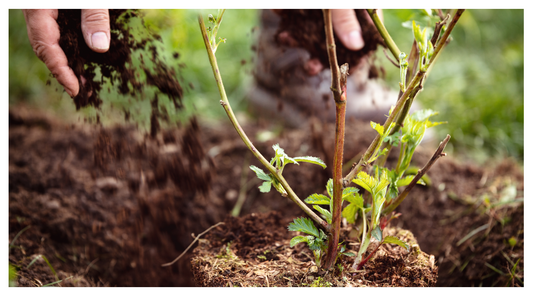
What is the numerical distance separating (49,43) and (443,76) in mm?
2901

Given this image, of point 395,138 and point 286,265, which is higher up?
point 395,138

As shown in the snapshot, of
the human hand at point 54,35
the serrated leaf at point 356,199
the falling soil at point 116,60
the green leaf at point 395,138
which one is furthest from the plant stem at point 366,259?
the human hand at point 54,35

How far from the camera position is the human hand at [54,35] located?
106 cm

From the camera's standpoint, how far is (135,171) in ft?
5.90

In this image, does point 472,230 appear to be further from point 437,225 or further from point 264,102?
point 264,102

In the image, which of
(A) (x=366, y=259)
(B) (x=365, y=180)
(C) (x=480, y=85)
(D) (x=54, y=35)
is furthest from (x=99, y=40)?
(C) (x=480, y=85)

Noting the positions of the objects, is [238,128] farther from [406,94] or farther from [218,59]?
[218,59]

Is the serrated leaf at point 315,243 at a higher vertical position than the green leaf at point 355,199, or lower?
lower

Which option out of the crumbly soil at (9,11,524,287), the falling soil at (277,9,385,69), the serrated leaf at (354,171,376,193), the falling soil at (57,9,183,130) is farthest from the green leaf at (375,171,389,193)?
the falling soil at (57,9,183,130)

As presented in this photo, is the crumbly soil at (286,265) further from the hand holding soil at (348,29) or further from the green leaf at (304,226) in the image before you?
the hand holding soil at (348,29)

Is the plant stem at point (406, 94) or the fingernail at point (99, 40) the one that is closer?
the plant stem at point (406, 94)

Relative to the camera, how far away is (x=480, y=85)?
275cm

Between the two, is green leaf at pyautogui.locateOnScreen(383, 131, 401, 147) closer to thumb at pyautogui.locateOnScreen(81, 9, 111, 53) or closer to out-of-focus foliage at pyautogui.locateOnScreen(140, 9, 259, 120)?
thumb at pyautogui.locateOnScreen(81, 9, 111, 53)

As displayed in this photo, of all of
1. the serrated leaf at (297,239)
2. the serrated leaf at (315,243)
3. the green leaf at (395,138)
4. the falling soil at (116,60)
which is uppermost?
the falling soil at (116,60)
